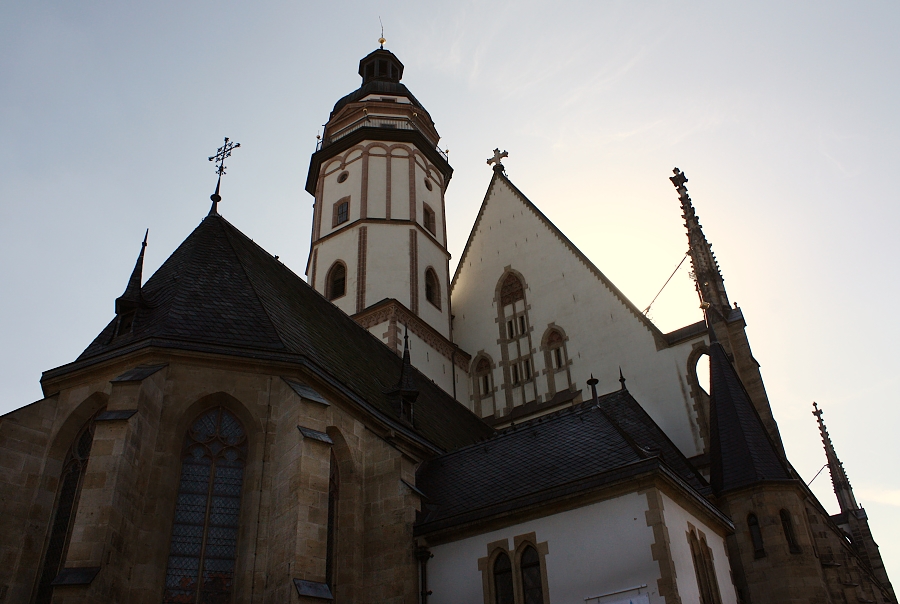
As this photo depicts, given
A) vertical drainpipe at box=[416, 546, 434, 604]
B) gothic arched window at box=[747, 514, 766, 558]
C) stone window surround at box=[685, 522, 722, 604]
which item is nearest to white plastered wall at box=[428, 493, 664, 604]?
vertical drainpipe at box=[416, 546, 434, 604]

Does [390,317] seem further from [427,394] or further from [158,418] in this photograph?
[158,418]

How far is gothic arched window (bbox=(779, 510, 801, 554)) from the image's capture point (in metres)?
15.7

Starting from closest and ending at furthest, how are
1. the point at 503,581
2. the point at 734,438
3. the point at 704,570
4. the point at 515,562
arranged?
the point at 515,562
the point at 503,581
the point at 704,570
the point at 734,438

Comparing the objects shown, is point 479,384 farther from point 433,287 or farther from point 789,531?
point 789,531

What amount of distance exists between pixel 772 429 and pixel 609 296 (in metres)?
6.58

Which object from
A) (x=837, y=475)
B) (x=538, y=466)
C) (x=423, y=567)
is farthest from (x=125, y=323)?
(x=837, y=475)

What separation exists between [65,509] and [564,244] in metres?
17.8

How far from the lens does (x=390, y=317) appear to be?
24.1m

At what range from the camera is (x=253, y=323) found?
47.1ft

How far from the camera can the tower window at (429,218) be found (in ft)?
91.7

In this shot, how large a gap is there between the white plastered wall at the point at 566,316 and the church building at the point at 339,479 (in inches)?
7.5

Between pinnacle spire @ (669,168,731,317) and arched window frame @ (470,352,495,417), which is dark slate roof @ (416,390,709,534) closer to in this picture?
pinnacle spire @ (669,168,731,317)

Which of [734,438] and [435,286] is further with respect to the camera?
[435,286]

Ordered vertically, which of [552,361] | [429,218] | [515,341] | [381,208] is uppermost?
[429,218]
